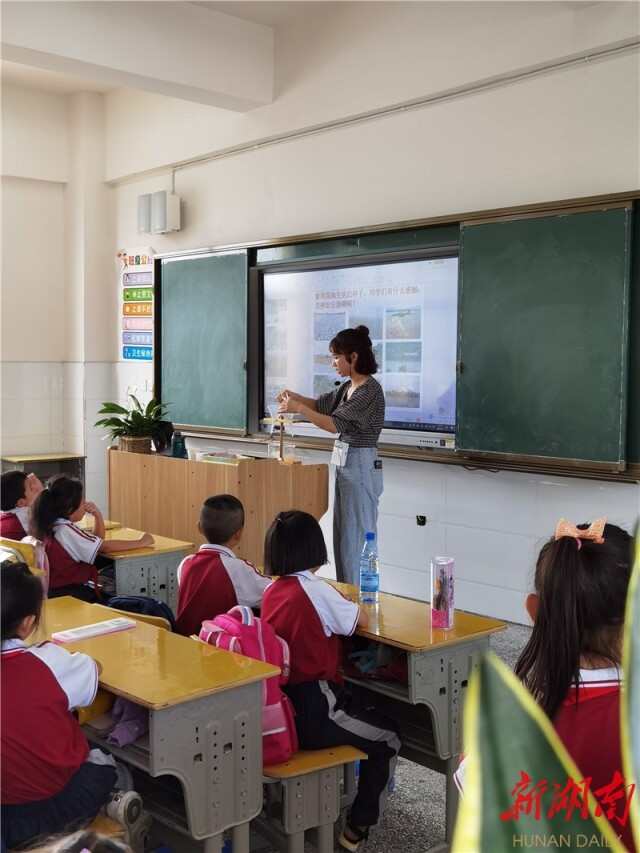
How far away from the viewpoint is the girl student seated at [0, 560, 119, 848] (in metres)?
1.88

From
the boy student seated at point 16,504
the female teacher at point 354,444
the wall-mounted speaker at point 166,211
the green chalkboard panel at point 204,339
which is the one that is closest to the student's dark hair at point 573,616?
the boy student seated at point 16,504

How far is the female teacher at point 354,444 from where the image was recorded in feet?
15.6

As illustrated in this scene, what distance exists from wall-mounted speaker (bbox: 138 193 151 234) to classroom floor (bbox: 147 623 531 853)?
4.96 m

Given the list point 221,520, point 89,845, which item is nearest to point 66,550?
point 221,520

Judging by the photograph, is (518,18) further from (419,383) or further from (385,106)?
(419,383)

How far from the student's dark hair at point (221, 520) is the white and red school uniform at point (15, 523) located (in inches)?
42.2

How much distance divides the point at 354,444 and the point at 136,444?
1429 mm

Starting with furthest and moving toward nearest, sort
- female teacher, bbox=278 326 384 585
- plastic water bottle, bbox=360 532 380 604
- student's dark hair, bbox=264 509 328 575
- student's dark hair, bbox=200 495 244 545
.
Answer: female teacher, bbox=278 326 384 585 < student's dark hair, bbox=200 495 244 545 < plastic water bottle, bbox=360 532 380 604 < student's dark hair, bbox=264 509 328 575

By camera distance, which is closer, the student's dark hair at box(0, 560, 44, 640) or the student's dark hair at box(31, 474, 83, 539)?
the student's dark hair at box(0, 560, 44, 640)

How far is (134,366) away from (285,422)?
2.10m

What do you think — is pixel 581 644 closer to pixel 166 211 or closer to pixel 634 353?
pixel 634 353

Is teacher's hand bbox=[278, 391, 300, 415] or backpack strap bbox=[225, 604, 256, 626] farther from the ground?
teacher's hand bbox=[278, 391, 300, 415]

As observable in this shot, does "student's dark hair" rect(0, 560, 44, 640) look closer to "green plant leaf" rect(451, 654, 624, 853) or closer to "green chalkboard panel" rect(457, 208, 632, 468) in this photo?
"green plant leaf" rect(451, 654, 624, 853)

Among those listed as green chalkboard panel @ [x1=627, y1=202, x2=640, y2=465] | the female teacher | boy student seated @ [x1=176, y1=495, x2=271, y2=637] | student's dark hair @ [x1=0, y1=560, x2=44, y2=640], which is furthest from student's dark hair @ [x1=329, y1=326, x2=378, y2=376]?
student's dark hair @ [x1=0, y1=560, x2=44, y2=640]
